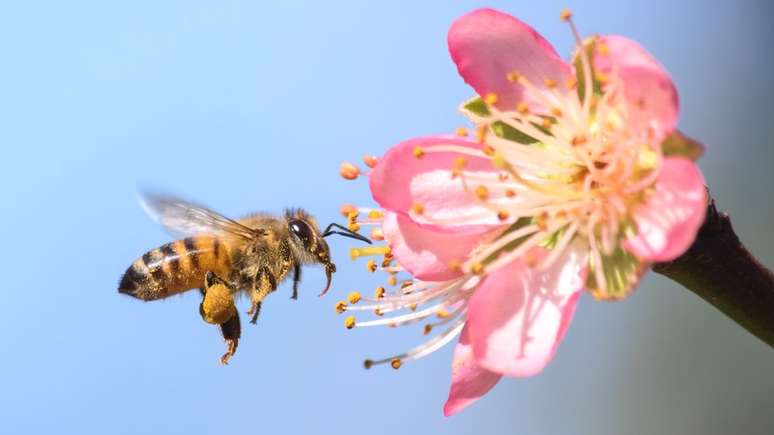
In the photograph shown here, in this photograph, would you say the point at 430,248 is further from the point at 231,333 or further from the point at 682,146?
the point at 231,333

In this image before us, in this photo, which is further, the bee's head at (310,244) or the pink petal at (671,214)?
the bee's head at (310,244)

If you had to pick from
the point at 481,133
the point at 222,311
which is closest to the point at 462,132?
the point at 481,133

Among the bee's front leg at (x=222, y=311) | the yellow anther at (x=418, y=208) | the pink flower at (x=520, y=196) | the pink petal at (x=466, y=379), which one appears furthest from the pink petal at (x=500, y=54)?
the bee's front leg at (x=222, y=311)

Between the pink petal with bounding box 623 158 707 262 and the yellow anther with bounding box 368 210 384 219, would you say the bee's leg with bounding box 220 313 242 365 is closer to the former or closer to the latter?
the yellow anther with bounding box 368 210 384 219

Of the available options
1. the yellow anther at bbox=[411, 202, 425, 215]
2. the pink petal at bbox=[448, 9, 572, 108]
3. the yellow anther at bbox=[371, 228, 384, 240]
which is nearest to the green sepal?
the pink petal at bbox=[448, 9, 572, 108]

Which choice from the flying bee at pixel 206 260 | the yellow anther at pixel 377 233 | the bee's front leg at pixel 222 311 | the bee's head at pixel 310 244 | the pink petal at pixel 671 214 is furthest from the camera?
the bee's head at pixel 310 244

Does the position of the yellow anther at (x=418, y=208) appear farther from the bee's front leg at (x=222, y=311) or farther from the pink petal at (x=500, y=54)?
the bee's front leg at (x=222, y=311)
